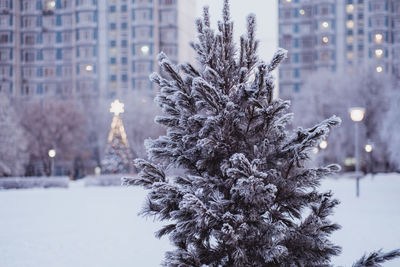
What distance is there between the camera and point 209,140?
194 inches

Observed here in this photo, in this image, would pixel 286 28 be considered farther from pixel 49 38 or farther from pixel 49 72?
pixel 49 72

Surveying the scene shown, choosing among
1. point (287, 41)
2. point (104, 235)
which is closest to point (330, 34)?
point (287, 41)

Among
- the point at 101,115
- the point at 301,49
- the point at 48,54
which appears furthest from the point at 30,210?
the point at 301,49

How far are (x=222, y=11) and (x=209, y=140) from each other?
5.12 feet

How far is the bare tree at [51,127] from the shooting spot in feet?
185

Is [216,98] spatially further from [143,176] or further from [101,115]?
[101,115]

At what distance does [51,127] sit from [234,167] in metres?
54.5

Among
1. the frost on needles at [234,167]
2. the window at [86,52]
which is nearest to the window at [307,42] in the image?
the window at [86,52]

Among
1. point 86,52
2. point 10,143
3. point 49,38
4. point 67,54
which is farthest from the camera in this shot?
point 49,38

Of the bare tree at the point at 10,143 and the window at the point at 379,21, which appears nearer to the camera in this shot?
the bare tree at the point at 10,143

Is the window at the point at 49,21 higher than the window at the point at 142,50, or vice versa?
the window at the point at 49,21

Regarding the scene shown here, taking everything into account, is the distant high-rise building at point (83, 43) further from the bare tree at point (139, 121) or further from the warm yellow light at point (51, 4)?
the bare tree at point (139, 121)

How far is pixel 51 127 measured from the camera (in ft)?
185

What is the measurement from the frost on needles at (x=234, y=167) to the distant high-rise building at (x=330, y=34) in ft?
255
